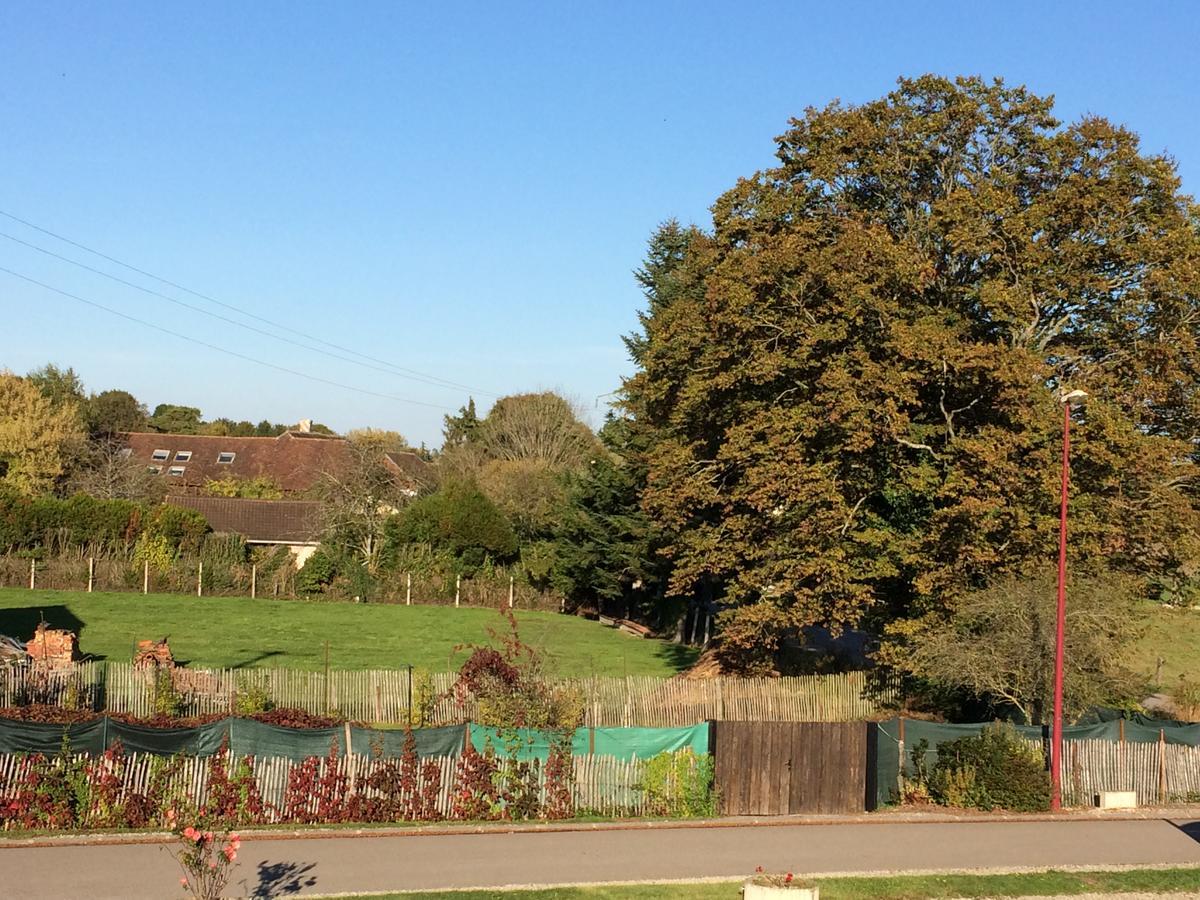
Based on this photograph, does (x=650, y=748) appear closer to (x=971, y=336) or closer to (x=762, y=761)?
(x=762, y=761)

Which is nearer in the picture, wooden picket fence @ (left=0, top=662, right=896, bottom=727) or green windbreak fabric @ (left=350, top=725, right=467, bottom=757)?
green windbreak fabric @ (left=350, top=725, right=467, bottom=757)

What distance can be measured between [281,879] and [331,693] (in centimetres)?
1130

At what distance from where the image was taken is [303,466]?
74688 millimetres

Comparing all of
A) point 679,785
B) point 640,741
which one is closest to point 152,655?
point 640,741

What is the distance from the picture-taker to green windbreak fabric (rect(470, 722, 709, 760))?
19.3 metres

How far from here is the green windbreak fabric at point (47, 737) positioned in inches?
693

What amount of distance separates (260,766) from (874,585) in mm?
17330

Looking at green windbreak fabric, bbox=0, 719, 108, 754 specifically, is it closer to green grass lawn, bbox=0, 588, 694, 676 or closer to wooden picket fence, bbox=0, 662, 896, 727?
wooden picket fence, bbox=0, 662, 896, 727

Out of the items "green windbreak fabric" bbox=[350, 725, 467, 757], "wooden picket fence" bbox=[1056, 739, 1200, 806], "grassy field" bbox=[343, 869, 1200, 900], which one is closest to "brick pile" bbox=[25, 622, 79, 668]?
"green windbreak fabric" bbox=[350, 725, 467, 757]

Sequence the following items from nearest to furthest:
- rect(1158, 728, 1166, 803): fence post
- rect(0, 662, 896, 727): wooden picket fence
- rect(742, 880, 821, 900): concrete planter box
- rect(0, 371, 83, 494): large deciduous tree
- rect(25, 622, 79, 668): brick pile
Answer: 1. rect(742, 880, 821, 900): concrete planter box
2. rect(1158, 728, 1166, 803): fence post
3. rect(0, 662, 896, 727): wooden picket fence
4. rect(25, 622, 79, 668): brick pile
5. rect(0, 371, 83, 494): large deciduous tree

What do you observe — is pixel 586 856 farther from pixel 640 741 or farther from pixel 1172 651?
pixel 1172 651

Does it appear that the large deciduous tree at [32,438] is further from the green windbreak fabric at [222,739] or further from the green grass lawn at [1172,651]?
the green grass lawn at [1172,651]

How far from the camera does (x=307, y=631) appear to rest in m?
43.9

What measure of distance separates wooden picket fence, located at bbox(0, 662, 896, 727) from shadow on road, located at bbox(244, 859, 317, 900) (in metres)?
8.69
